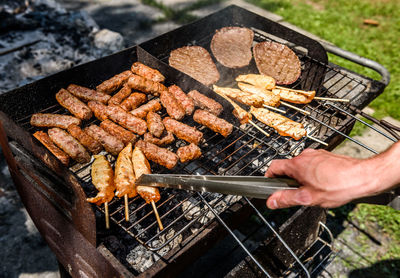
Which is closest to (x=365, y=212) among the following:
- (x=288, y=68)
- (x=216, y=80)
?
(x=288, y=68)

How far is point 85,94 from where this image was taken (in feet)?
12.0

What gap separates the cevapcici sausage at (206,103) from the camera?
357 centimetres

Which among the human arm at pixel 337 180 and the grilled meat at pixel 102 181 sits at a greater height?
the human arm at pixel 337 180

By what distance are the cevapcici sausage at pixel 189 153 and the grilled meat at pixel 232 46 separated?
5.11 ft

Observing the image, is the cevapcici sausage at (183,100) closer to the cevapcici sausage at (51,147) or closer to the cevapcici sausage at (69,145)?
the cevapcici sausage at (69,145)

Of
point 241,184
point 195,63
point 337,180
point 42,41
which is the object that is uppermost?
point 337,180

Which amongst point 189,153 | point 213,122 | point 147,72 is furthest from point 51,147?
point 213,122

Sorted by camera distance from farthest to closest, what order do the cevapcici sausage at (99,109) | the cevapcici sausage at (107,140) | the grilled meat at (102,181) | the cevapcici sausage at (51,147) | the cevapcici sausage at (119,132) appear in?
the cevapcici sausage at (99,109), the cevapcici sausage at (119,132), the cevapcici sausage at (107,140), the cevapcici sausage at (51,147), the grilled meat at (102,181)

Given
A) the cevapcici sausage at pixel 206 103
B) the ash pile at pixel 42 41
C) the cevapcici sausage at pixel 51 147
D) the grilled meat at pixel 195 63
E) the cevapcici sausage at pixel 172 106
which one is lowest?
the ash pile at pixel 42 41

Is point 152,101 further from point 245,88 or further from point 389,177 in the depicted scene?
point 389,177

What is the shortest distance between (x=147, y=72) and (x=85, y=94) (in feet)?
2.59

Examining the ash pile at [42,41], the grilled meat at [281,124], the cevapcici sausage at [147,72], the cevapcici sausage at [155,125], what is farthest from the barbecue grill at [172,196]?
the ash pile at [42,41]

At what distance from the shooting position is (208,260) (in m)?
4.01

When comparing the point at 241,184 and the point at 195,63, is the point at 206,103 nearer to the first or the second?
the point at 195,63
